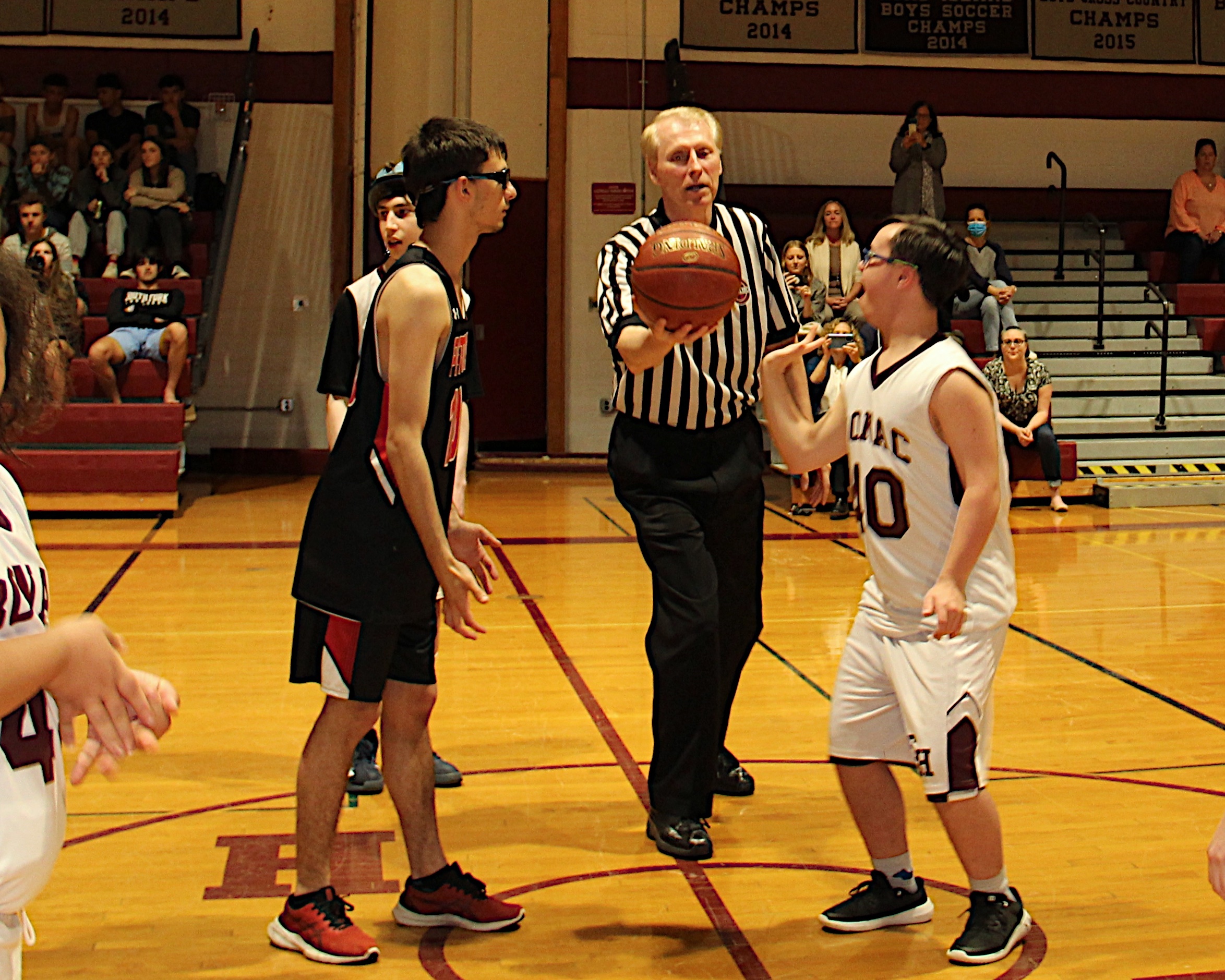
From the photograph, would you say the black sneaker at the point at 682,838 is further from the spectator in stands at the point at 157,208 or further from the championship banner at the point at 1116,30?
the championship banner at the point at 1116,30

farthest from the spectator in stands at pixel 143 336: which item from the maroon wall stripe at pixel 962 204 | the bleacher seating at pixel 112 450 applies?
the maroon wall stripe at pixel 962 204

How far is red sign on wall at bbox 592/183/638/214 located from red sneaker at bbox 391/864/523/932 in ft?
36.3

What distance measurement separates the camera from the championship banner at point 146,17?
13359mm

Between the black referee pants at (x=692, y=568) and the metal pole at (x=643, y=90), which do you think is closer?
the black referee pants at (x=692, y=568)

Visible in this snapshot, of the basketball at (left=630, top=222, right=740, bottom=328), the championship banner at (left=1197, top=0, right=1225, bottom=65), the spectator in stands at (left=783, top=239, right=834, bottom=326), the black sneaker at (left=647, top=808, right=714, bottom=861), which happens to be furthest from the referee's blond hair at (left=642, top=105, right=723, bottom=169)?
the championship banner at (left=1197, top=0, right=1225, bottom=65)

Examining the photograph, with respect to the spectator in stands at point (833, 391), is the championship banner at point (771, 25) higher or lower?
higher

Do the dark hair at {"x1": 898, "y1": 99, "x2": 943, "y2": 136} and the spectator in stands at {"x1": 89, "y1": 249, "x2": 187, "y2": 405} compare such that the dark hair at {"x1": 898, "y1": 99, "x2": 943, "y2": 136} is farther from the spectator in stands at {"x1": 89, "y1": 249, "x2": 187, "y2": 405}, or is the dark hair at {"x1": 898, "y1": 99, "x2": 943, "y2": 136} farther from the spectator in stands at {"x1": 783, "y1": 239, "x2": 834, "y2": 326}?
the spectator in stands at {"x1": 89, "y1": 249, "x2": 187, "y2": 405}

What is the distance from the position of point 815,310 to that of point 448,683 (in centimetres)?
703

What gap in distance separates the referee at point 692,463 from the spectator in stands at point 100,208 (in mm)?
9356

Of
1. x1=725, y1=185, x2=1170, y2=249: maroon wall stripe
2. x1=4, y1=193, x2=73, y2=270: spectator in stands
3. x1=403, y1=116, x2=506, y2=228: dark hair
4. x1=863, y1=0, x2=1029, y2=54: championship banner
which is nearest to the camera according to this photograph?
x1=403, y1=116, x2=506, y2=228: dark hair

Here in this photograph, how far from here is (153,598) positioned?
6.97m

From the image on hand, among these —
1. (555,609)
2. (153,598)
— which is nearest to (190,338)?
(153,598)

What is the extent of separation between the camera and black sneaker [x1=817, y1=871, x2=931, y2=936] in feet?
10.4

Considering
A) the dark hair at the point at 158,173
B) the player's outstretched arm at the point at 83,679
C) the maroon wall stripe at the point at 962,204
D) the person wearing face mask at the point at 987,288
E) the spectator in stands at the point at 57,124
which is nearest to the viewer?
the player's outstretched arm at the point at 83,679
